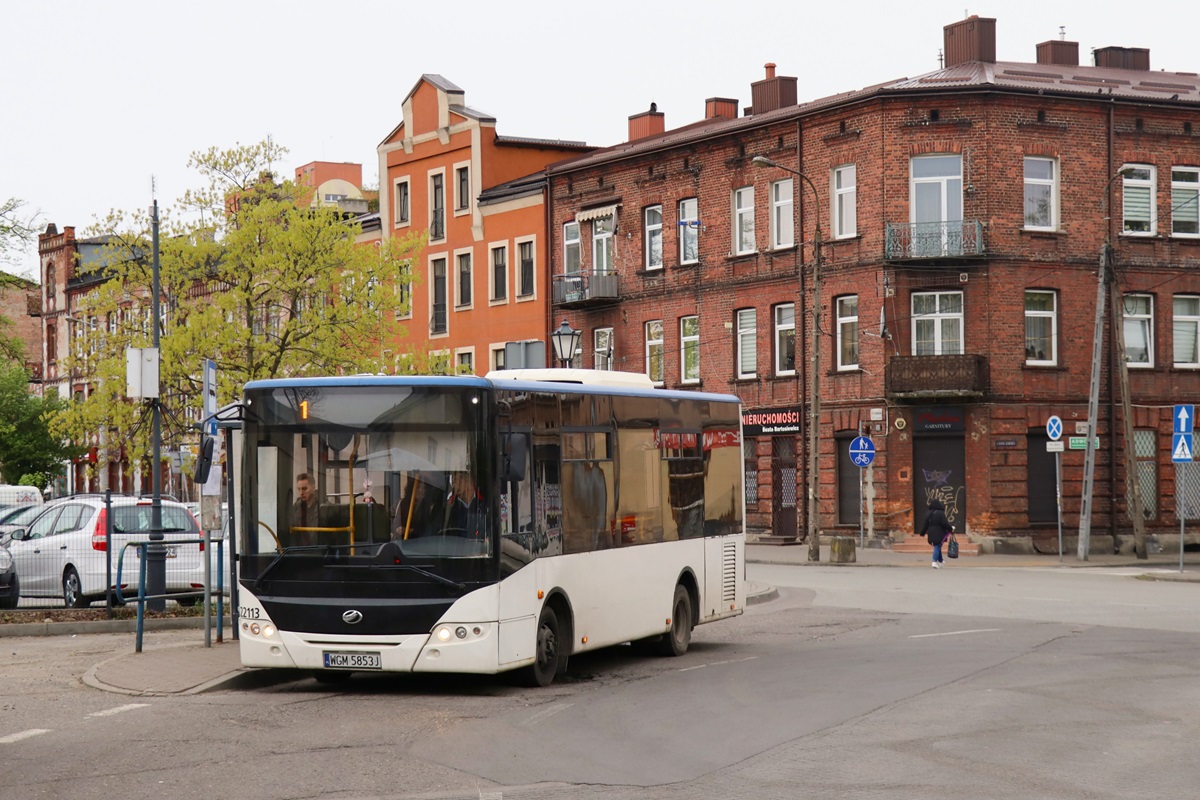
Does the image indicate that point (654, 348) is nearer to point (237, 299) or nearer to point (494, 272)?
point (494, 272)

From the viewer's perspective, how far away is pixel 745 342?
4959 centimetres

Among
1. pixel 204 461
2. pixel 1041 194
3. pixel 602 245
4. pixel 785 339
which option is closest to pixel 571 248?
pixel 602 245

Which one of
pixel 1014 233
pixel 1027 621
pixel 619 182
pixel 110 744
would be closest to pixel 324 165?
pixel 619 182

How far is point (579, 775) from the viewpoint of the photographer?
10.5m

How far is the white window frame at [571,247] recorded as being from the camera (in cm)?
5575

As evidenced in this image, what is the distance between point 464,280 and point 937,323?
22086mm

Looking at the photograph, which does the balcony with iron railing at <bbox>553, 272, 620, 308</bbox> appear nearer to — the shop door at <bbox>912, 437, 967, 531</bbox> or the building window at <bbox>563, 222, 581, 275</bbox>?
the building window at <bbox>563, 222, 581, 275</bbox>

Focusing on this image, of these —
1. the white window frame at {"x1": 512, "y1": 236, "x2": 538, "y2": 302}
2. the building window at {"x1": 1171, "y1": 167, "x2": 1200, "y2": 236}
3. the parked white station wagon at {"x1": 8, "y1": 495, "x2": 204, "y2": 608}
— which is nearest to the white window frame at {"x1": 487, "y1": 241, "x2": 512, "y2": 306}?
the white window frame at {"x1": 512, "y1": 236, "x2": 538, "y2": 302}

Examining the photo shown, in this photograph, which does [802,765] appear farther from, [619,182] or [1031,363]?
[619,182]

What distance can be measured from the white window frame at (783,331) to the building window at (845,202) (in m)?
2.67

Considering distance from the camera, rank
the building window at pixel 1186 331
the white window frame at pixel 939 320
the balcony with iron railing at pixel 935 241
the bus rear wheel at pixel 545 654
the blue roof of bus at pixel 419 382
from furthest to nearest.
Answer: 1. the building window at pixel 1186 331
2. the white window frame at pixel 939 320
3. the balcony with iron railing at pixel 935 241
4. the bus rear wheel at pixel 545 654
5. the blue roof of bus at pixel 419 382

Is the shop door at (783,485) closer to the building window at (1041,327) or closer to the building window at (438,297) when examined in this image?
the building window at (1041,327)

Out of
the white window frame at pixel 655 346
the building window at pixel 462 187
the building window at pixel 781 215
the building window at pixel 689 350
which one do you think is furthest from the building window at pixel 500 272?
the building window at pixel 781 215

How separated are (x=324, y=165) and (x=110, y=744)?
76180 millimetres
